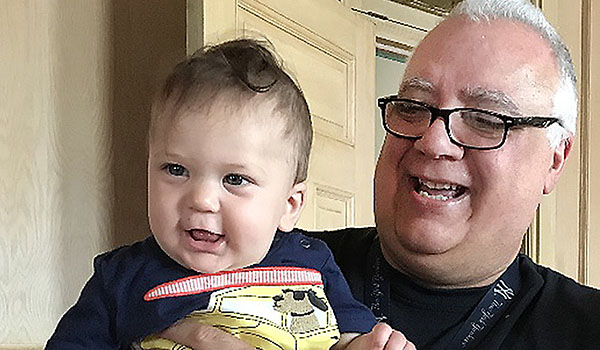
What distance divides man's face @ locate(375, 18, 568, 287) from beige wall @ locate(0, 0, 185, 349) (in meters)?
0.85

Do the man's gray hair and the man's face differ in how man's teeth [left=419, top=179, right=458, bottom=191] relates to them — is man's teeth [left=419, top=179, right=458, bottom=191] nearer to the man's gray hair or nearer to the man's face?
the man's face

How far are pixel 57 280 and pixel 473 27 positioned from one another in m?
1.12

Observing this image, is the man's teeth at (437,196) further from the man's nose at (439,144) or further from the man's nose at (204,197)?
the man's nose at (204,197)

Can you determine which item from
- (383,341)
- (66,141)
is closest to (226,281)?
(383,341)

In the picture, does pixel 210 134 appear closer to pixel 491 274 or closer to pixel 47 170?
pixel 491 274

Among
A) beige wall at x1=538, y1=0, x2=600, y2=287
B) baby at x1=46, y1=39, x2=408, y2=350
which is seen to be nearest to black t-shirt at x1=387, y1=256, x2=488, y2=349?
baby at x1=46, y1=39, x2=408, y2=350

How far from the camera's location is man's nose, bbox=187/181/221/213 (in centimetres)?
110

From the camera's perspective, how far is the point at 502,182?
5.06 feet

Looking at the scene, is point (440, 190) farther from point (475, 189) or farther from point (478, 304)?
point (478, 304)

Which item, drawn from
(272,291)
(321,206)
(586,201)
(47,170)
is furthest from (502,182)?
(586,201)

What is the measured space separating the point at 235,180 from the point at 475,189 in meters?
Result: 0.56

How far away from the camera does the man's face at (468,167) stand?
153 cm

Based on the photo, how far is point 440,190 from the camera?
61.0 inches

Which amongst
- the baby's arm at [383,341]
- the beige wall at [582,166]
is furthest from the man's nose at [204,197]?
the beige wall at [582,166]
